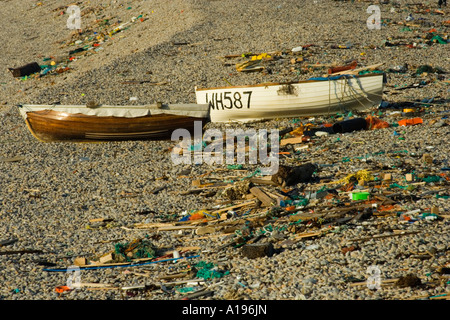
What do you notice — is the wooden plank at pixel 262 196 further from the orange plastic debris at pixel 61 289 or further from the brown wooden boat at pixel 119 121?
the brown wooden boat at pixel 119 121

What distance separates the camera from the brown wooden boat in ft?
50.8

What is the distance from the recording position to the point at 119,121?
50.9ft

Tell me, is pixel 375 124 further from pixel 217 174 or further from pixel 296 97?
pixel 217 174

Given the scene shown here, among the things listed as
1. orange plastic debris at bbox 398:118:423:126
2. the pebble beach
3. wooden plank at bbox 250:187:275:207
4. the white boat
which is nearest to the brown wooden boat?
the pebble beach

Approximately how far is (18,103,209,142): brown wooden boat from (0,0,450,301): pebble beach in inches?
12.8

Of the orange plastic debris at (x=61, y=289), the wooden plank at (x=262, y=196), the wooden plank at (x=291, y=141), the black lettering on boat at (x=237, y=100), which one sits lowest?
the orange plastic debris at (x=61, y=289)

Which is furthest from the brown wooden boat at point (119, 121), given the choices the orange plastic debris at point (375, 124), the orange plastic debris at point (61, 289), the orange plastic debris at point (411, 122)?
the orange plastic debris at point (61, 289)

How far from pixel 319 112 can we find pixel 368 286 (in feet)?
31.2

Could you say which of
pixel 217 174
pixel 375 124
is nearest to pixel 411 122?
pixel 375 124

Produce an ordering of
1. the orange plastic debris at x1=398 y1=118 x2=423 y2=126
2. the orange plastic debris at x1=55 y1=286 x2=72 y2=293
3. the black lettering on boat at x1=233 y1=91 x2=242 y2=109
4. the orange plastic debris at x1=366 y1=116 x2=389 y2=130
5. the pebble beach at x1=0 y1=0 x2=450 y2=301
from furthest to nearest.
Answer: the black lettering on boat at x1=233 y1=91 x2=242 y2=109 < the orange plastic debris at x1=366 y1=116 x2=389 y2=130 < the orange plastic debris at x1=398 y1=118 x2=423 y2=126 < the orange plastic debris at x1=55 y1=286 x2=72 y2=293 < the pebble beach at x1=0 y1=0 x2=450 y2=301

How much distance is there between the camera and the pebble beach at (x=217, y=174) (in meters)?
7.78

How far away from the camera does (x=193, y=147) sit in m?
14.5

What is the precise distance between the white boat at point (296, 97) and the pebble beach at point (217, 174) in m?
0.42

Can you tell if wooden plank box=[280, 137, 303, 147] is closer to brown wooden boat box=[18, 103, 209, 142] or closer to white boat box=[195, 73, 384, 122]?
white boat box=[195, 73, 384, 122]
